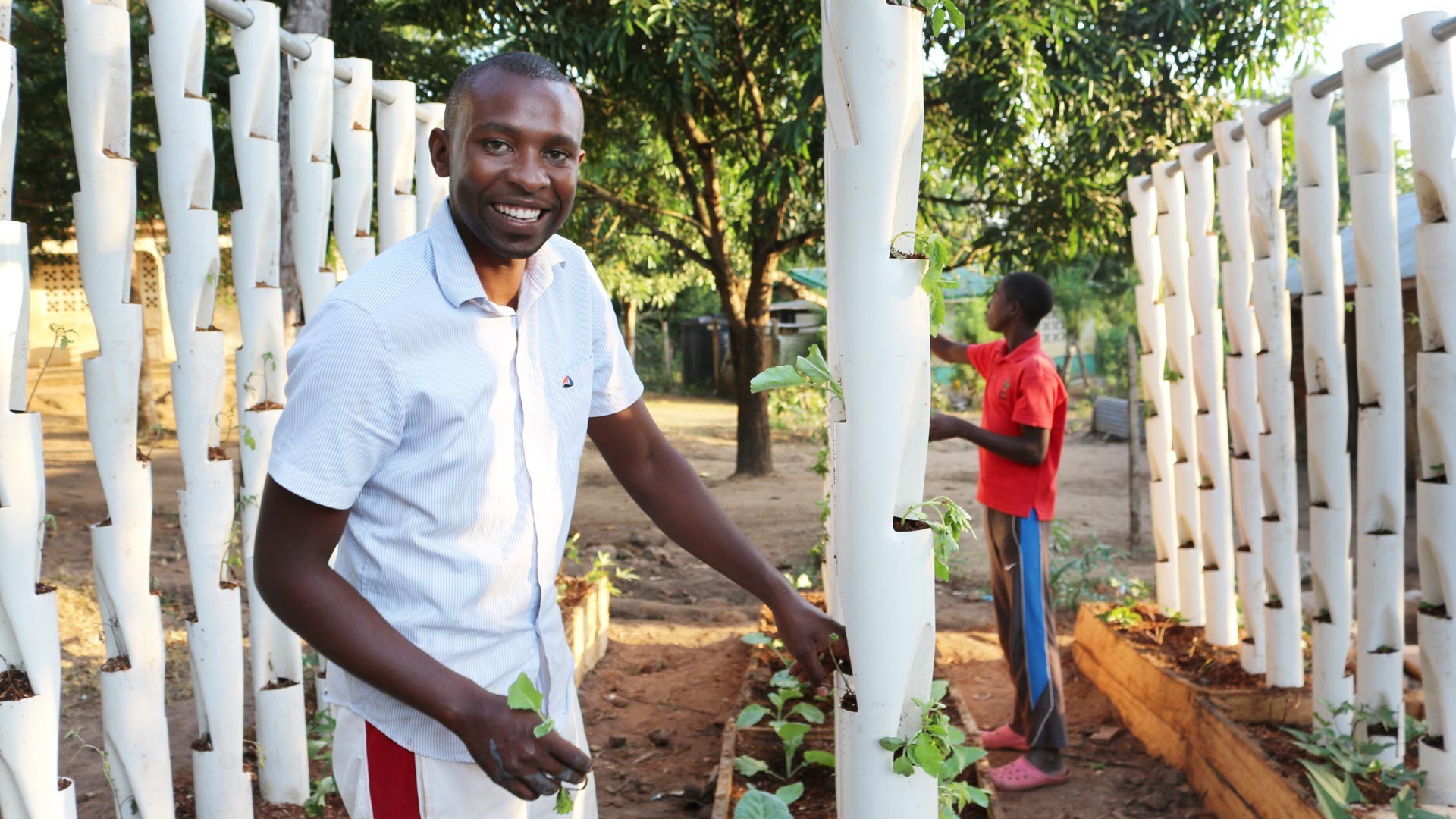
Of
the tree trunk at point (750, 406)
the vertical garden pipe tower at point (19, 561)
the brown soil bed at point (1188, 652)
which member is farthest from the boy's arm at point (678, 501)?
the tree trunk at point (750, 406)

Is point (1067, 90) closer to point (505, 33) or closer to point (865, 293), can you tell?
point (505, 33)

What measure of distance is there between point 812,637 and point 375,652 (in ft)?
2.14

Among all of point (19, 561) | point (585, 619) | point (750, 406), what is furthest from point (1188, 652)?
point (750, 406)

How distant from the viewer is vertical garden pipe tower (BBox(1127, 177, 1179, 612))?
5.38 metres

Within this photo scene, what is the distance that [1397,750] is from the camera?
3746mm

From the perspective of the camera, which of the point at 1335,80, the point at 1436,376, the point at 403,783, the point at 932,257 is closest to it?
the point at 932,257

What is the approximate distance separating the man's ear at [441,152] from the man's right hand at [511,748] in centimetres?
80

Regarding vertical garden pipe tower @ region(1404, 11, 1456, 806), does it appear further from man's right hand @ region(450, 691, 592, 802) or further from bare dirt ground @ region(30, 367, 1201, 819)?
man's right hand @ region(450, 691, 592, 802)

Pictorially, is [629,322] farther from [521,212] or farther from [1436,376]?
[521,212]

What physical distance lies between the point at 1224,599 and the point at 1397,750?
4.05ft

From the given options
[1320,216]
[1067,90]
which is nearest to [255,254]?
[1320,216]

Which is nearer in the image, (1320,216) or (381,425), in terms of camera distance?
(381,425)

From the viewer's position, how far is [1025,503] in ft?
14.3

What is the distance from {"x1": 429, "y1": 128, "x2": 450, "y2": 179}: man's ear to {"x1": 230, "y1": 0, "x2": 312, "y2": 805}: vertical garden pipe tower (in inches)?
76.6
